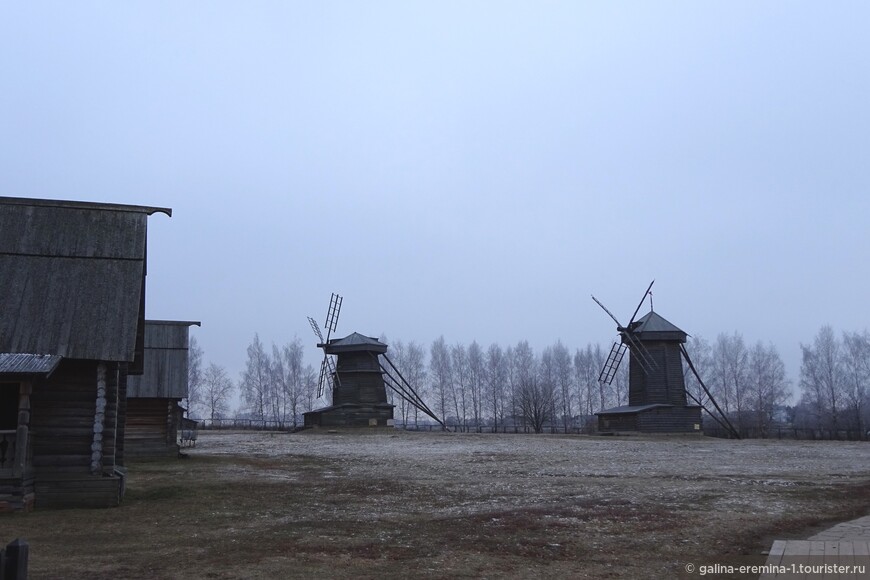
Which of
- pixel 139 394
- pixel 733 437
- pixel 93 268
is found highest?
pixel 93 268

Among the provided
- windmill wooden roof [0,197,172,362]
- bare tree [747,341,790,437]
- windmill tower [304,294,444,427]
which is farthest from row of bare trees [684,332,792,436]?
windmill wooden roof [0,197,172,362]

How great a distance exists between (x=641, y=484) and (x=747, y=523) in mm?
7183

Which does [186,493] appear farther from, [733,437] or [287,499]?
[733,437]

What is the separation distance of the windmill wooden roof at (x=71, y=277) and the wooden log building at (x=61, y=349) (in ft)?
0.08

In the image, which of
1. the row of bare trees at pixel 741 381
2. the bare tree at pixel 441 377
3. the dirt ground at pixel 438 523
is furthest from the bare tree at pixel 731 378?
the dirt ground at pixel 438 523

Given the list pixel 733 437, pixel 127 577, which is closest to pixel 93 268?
pixel 127 577

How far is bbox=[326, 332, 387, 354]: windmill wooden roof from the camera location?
234ft

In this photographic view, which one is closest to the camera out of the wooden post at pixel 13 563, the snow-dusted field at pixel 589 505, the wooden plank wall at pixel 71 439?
the wooden post at pixel 13 563

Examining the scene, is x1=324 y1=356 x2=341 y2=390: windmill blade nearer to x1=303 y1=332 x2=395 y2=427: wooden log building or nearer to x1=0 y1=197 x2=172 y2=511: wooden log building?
x1=303 y1=332 x2=395 y2=427: wooden log building

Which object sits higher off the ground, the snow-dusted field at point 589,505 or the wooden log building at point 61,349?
the wooden log building at point 61,349

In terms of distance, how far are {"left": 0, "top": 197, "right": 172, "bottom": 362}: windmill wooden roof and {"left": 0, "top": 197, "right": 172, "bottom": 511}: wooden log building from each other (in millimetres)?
24

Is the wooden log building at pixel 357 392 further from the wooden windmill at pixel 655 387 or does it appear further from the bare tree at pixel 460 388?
the bare tree at pixel 460 388

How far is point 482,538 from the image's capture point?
1177 cm

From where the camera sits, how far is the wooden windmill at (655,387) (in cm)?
6147
